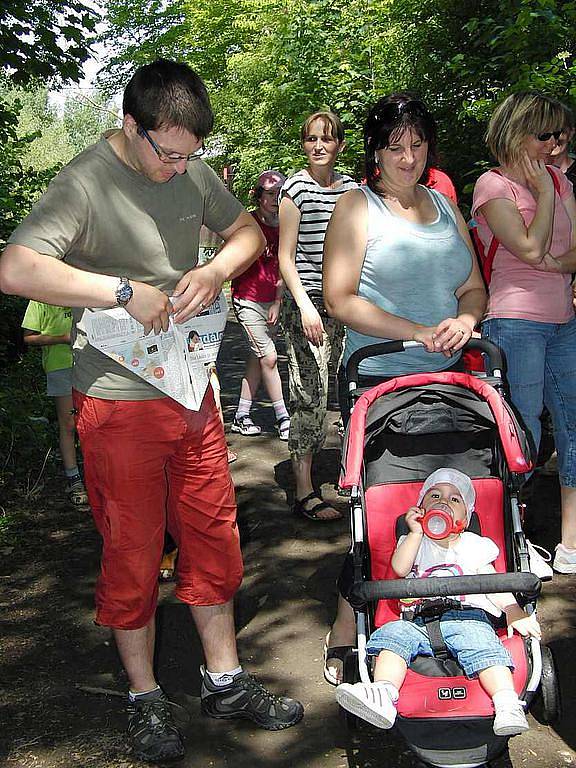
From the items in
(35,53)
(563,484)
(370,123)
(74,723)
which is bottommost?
(74,723)

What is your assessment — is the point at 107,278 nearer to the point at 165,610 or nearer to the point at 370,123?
the point at 370,123

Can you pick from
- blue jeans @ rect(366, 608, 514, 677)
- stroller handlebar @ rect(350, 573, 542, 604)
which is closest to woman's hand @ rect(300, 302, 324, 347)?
blue jeans @ rect(366, 608, 514, 677)

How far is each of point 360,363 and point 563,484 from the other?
1.60 metres

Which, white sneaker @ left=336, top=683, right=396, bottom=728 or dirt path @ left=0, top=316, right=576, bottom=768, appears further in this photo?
dirt path @ left=0, top=316, right=576, bottom=768

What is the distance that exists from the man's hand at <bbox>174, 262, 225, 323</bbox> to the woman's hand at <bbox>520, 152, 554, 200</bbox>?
5.98ft

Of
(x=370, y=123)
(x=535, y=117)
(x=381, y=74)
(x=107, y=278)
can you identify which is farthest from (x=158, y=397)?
(x=381, y=74)

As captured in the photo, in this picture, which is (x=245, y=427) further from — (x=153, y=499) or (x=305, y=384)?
(x=153, y=499)

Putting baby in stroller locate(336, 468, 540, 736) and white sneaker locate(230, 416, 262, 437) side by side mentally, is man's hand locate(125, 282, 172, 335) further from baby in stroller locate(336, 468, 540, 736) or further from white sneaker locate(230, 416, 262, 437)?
white sneaker locate(230, 416, 262, 437)

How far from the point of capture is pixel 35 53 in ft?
34.7

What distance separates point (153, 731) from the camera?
11.2 feet

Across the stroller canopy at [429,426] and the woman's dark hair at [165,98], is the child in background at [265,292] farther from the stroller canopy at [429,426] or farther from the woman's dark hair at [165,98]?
the woman's dark hair at [165,98]

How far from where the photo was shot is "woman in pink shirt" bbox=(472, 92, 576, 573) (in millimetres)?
4312

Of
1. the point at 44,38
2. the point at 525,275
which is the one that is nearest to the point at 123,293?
the point at 525,275

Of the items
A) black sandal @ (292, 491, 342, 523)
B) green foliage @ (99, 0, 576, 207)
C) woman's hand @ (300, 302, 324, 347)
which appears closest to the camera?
woman's hand @ (300, 302, 324, 347)
